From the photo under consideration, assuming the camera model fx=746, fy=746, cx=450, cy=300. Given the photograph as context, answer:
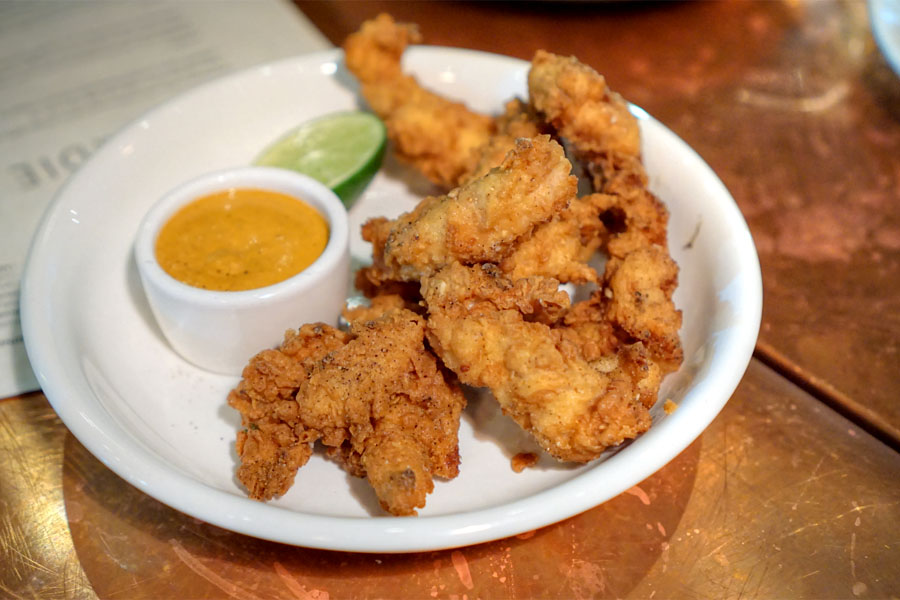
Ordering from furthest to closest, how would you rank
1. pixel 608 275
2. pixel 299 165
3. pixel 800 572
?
1. pixel 299 165
2. pixel 608 275
3. pixel 800 572

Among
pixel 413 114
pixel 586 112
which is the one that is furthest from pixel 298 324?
pixel 586 112

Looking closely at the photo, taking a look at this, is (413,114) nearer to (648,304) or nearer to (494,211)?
(494,211)

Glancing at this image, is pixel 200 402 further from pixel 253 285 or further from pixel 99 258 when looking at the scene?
pixel 99 258

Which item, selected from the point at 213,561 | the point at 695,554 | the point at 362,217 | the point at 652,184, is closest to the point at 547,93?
the point at 652,184

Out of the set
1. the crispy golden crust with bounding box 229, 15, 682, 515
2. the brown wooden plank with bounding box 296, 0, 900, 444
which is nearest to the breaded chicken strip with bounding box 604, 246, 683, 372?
the crispy golden crust with bounding box 229, 15, 682, 515

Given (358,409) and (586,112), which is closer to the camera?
(358,409)

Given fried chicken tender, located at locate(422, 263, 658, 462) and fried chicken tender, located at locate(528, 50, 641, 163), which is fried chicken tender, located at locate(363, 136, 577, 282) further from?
fried chicken tender, located at locate(528, 50, 641, 163)
